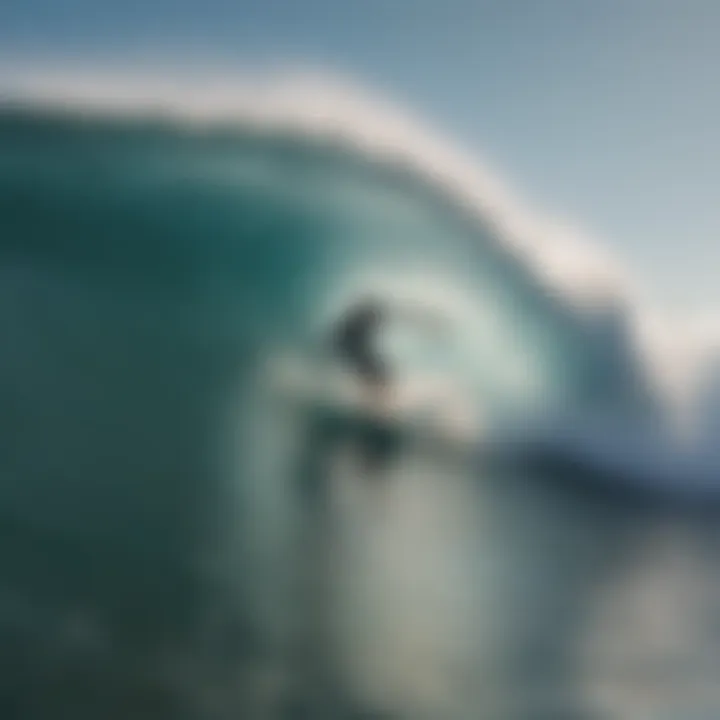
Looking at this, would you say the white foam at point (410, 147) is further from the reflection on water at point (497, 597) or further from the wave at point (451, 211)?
the reflection on water at point (497, 597)

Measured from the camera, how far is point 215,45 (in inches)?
47.3

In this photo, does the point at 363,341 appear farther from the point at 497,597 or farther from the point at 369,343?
the point at 497,597

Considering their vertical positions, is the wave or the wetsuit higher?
the wave

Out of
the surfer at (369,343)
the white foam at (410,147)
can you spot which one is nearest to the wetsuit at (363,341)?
the surfer at (369,343)

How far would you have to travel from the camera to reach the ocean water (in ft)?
3.66

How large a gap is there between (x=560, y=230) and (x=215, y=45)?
452 millimetres

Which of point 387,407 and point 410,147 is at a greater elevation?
point 410,147

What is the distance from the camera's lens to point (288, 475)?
3.84 feet

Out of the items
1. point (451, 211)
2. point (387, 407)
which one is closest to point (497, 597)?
point (387, 407)

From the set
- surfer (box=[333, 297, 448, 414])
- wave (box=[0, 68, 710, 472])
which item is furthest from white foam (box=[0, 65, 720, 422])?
surfer (box=[333, 297, 448, 414])

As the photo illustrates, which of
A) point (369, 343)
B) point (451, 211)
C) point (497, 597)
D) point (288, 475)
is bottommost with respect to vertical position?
point (497, 597)

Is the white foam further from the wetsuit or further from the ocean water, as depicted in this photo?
the wetsuit

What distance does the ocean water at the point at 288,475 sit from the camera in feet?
3.66

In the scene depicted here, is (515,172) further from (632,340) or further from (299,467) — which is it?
(299,467)
